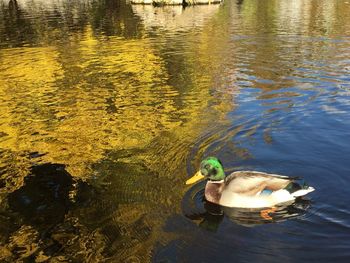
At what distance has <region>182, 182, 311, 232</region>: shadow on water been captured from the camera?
9273 millimetres

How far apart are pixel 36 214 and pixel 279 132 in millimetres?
8038

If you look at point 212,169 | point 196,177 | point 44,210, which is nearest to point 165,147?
point 196,177

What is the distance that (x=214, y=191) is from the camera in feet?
32.6

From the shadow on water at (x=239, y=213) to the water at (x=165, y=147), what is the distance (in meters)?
0.04

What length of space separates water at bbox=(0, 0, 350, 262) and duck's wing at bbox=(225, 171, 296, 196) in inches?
21.9

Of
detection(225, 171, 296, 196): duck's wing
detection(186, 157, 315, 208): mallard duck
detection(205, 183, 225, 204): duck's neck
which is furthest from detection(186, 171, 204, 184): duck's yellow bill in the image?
detection(225, 171, 296, 196): duck's wing

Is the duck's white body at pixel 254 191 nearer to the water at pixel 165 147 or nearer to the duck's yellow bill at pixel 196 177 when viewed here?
the water at pixel 165 147

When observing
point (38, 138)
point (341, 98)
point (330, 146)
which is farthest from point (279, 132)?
point (38, 138)

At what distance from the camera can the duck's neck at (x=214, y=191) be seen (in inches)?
388

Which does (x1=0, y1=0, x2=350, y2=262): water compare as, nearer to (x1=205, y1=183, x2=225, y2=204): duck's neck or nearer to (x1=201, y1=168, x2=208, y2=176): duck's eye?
(x1=205, y1=183, x2=225, y2=204): duck's neck

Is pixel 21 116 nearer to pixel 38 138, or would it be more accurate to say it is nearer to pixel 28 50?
pixel 38 138

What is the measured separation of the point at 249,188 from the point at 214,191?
2.98 feet

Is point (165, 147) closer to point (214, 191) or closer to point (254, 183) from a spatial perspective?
point (214, 191)

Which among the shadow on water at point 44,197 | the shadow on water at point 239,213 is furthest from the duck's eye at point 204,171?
the shadow on water at point 44,197
